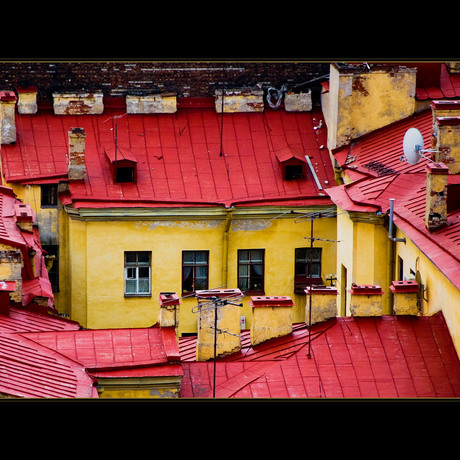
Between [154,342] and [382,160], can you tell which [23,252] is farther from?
[382,160]

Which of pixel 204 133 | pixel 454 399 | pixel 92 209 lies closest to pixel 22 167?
pixel 92 209

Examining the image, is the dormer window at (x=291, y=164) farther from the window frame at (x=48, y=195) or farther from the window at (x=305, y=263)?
the window frame at (x=48, y=195)

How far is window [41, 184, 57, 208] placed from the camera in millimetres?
45344

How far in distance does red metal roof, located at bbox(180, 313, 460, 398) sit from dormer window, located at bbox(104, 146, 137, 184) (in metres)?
11.6

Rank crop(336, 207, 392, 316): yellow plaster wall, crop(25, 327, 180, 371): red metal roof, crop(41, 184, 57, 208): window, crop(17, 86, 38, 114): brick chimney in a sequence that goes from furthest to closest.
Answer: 1. crop(17, 86, 38, 114): brick chimney
2. crop(41, 184, 57, 208): window
3. crop(336, 207, 392, 316): yellow plaster wall
4. crop(25, 327, 180, 371): red metal roof

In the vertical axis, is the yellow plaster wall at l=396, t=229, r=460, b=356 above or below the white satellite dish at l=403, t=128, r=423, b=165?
below

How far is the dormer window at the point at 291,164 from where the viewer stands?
46094 mm

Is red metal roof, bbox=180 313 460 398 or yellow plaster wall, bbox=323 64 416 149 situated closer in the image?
red metal roof, bbox=180 313 460 398

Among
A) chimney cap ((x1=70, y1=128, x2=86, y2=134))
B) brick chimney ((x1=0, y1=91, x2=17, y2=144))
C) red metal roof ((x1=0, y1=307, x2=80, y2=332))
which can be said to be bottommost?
red metal roof ((x1=0, y1=307, x2=80, y2=332))

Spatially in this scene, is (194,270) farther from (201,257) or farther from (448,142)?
(448,142)

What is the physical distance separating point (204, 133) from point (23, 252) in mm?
10430

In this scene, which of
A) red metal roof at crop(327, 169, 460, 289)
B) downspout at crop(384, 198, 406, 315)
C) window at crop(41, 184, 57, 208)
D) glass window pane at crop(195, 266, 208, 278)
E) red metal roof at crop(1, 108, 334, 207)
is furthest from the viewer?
glass window pane at crop(195, 266, 208, 278)

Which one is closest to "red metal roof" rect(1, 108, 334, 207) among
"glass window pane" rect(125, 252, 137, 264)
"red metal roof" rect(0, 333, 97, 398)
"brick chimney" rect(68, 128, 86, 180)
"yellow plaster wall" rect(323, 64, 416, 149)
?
"brick chimney" rect(68, 128, 86, 180)

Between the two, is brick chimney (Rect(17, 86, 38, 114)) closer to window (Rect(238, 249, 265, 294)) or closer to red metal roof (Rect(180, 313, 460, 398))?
window (Rect(238, 249, 265, 294))
